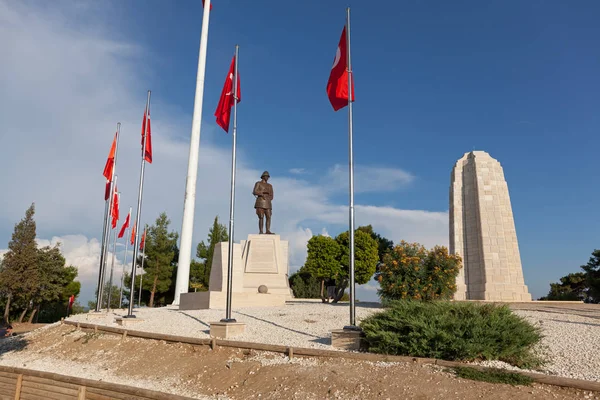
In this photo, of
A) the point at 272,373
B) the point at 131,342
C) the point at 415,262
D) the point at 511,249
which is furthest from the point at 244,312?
the point at 511,249

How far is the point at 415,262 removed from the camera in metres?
18.6

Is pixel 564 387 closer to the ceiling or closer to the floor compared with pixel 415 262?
closer to the floor

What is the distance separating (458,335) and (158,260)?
43.3 m

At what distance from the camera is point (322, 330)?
1378 cm

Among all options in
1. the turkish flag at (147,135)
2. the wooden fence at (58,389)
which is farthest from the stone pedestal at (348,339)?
the turkish flag at (147,135)

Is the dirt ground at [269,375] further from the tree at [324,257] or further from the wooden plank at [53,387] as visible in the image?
the tree at [324,257]

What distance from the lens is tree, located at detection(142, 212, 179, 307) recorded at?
46.6m

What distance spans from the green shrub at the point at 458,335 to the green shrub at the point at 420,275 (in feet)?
26.9

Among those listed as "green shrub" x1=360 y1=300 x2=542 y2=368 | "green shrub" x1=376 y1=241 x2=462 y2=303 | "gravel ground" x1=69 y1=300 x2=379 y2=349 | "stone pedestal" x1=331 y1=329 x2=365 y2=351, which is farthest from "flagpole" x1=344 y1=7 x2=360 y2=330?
"green shrub" x1=376 y1=241 x2=462 y2=303

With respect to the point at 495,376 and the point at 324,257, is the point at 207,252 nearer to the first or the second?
the point at 324,257

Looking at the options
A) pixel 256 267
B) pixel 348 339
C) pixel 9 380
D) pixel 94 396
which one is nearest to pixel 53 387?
pixel 94 396

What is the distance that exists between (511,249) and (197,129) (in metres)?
22.2

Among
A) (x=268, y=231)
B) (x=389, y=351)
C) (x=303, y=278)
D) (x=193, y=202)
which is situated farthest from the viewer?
(x=303, y=278)

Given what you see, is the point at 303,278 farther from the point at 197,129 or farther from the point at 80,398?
the point at 80,398
